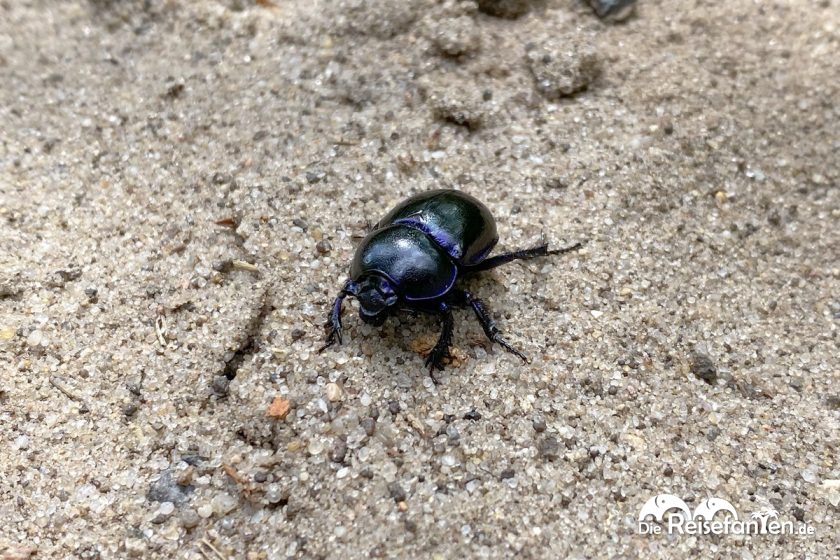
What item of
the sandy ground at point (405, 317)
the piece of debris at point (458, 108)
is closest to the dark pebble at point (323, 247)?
the sandy ground at point (405, 317)

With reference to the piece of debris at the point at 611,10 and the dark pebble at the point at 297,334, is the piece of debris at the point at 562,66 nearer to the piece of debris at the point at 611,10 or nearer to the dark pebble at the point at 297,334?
the piece of debris at the point at 611,10

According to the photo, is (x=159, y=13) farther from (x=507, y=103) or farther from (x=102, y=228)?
(x=507, y=103)

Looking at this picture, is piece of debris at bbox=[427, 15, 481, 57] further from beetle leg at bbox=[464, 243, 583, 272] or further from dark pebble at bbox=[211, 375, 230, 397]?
dark pebble at bbox=[211, 375, 230, 397]

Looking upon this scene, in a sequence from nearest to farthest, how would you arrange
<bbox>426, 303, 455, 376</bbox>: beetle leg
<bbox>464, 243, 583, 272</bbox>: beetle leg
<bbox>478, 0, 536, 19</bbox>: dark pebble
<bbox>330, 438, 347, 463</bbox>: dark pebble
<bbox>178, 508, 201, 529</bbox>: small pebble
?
<bbox>178, 508, 201, 529</bbox>: small pebble < <bbox>330, 438, 347, 463</bbox>: dark pebble < <bbox>426, 303, 455, 376</bbox>: beetle leg < <bbox>464, 243, 583, 272</bbox>: beetle leg < <bbox>478, 0, 536, 19</bbox>: dark pebble

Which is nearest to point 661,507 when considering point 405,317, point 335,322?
point 405,317

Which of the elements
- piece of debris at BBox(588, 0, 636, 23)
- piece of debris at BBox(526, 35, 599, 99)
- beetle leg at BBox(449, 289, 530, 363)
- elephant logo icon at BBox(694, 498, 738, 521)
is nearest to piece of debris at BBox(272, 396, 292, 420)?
beetle leg at BBox(449, 289, 530, 363)

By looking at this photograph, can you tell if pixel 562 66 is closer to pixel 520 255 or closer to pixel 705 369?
pixel 520 255
